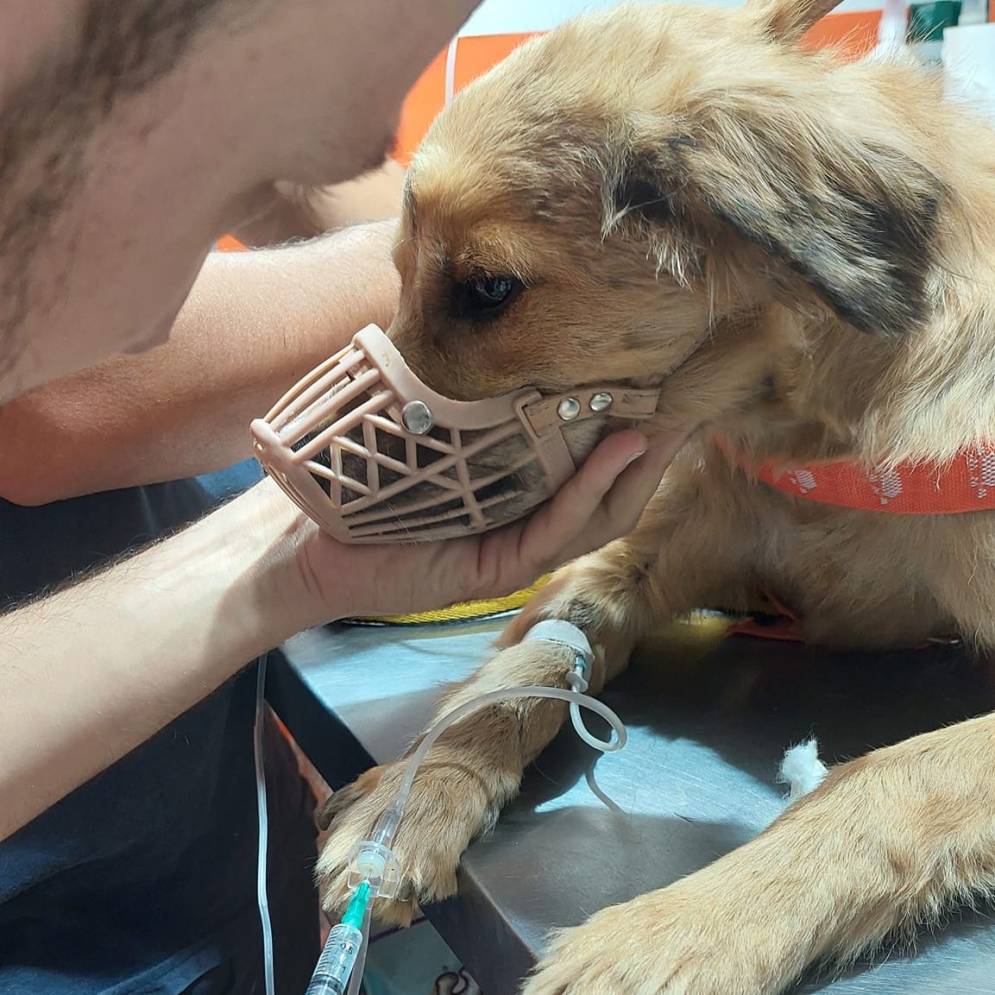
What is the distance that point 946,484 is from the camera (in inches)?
35.2

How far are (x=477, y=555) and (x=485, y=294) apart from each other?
0.28 meters

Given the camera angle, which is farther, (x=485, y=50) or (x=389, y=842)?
(x=485, y=50)

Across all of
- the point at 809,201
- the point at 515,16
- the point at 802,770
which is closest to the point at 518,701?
the point at 802,770

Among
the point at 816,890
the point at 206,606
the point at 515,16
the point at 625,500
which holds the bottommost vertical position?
the point at 816,890

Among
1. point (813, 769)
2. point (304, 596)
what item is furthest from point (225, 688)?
point (813, 769)

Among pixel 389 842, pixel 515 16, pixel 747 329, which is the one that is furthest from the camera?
pixel 515 16

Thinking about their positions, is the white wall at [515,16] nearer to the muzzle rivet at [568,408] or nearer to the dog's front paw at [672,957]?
the muzzle rivet at [568,408]

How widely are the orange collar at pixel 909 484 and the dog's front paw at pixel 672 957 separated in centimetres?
43

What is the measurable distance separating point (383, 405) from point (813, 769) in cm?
A: 51

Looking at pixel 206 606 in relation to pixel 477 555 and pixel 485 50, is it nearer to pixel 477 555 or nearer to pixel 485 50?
pixel 477 555

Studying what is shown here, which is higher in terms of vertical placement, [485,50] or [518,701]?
[485,50]

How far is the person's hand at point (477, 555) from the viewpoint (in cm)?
98

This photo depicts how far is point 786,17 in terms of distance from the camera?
99 centimetres

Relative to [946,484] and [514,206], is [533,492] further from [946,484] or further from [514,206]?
[946,484]
